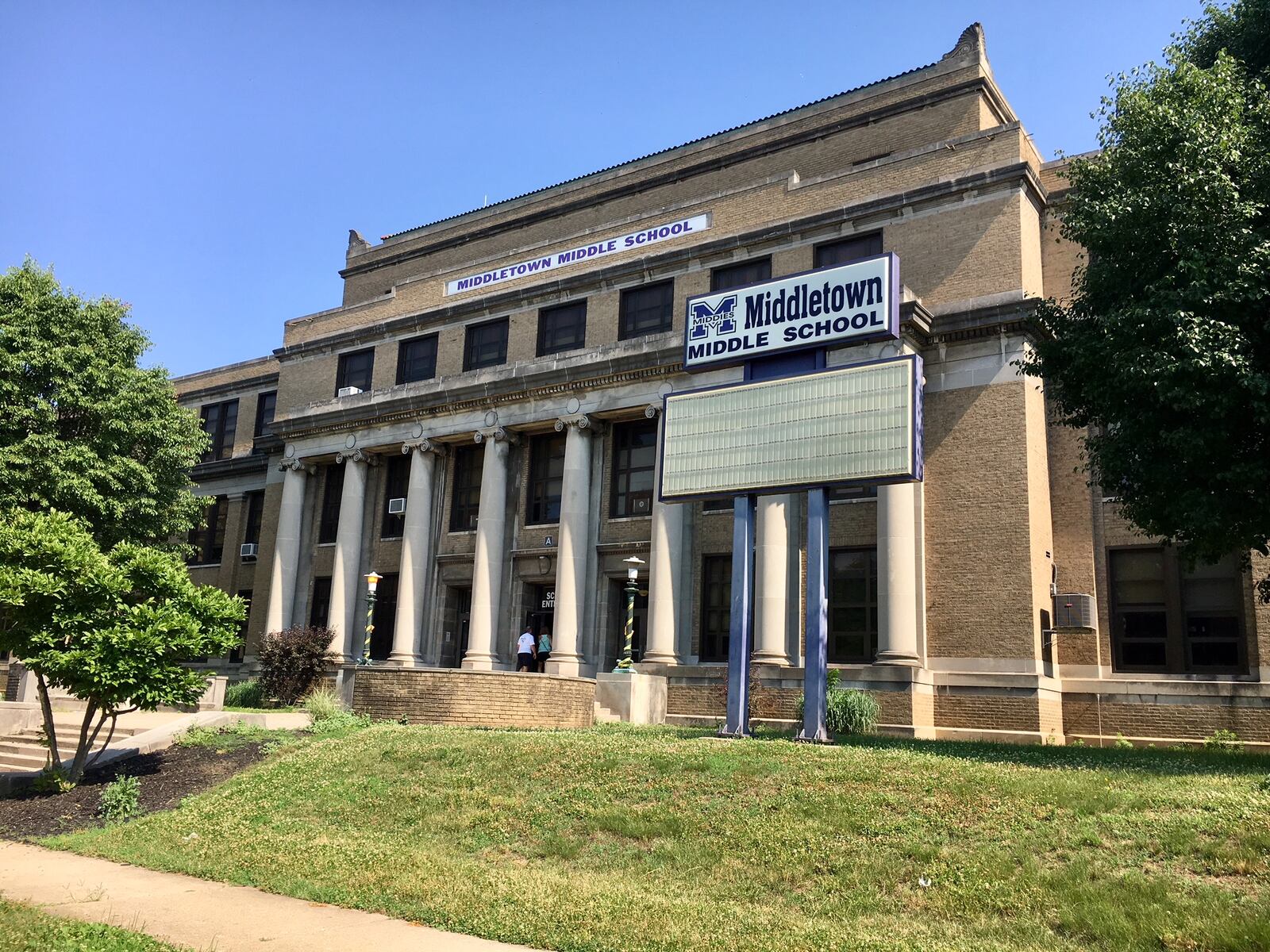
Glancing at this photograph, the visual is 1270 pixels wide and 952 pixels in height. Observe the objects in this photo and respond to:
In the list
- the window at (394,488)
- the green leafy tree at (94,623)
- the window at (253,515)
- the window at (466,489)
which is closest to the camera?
the green leafy tree at (94,623)

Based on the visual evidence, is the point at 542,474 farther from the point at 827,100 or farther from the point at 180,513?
the point at 827,100

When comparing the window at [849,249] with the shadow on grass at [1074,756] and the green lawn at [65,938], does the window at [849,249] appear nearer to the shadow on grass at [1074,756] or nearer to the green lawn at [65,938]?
the shadow on grass at [1074,756]

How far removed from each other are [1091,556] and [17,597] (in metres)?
23.3

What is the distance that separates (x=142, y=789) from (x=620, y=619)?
1628cm

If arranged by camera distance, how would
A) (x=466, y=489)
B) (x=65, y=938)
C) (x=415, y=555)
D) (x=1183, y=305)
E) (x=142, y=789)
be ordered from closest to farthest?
(x=65, y=938) < (x=1183, y=305) < (x=142, y=789) < (x=415, y=555) < (x=466, y=489)

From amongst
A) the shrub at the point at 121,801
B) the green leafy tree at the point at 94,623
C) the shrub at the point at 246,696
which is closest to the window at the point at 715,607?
the shrub at the point at 246,696

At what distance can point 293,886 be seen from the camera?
10727 millimetres

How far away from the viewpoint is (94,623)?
1792 cm

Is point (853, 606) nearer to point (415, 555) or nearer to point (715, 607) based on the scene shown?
point (715, 607)

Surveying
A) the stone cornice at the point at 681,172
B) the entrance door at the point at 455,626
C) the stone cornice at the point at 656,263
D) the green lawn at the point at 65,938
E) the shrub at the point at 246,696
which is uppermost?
the stone cornice at the point at 681,172

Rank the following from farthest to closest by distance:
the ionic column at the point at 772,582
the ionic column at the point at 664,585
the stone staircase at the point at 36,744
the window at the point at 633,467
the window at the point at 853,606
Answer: the window at the point at 633,467 < the ionic column at the point at 664,585 < the window at the point at 853,606 < the ionic column at the point at 772,582 < the stone staircase at the point at 36,744

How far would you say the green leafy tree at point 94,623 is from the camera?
56.8 feet

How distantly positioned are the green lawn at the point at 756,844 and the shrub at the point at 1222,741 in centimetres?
755

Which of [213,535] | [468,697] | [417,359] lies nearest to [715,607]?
[468,697]
